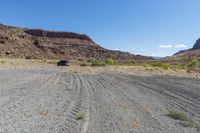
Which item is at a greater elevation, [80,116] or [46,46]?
[46,46]

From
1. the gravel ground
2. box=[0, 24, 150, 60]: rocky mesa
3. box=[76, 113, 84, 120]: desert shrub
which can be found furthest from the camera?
box=[0, 24, 150, 60]: rocky mesa

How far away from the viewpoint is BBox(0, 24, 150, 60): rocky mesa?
114m

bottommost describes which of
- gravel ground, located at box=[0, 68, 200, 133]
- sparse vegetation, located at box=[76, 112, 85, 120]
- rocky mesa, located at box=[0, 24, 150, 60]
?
gravel ground, located at box=[0, 68, 200, 133]

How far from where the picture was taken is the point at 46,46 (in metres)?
141

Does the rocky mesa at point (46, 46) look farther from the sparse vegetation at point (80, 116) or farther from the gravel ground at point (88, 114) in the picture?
the sparse vegetation at point (80, 116)

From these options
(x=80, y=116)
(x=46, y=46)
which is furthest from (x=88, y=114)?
(x=46, y=46)

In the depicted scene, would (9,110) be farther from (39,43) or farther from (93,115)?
(39,43)

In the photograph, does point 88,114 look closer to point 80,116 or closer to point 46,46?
point 80,116

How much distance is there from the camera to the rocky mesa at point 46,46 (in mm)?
114250

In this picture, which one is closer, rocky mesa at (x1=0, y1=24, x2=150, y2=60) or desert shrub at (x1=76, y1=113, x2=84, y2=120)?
desert shrub at (x1=76, y1=113, x2=84, y2=120)

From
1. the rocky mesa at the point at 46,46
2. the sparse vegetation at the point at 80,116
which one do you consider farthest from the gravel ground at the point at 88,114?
the rocky mesa at the point at 46,46

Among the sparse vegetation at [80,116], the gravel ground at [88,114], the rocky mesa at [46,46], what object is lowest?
the gravel ground at [88,114]

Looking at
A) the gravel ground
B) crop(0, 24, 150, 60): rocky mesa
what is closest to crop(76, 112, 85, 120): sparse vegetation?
the gravel ground

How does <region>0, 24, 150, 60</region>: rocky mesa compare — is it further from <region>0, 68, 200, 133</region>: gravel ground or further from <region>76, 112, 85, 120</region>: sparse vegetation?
<region>76, 112, 85, 120</region>: sparse vegetation
